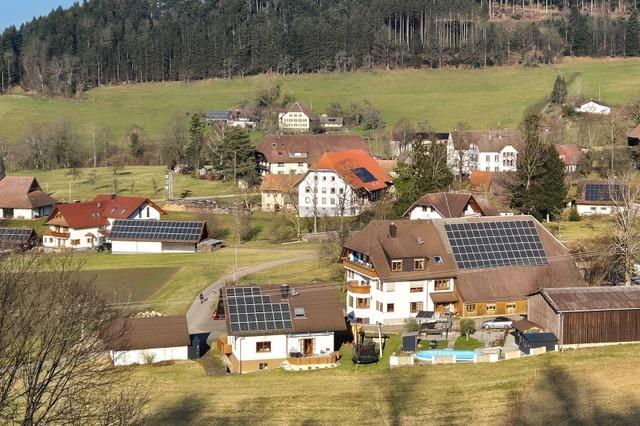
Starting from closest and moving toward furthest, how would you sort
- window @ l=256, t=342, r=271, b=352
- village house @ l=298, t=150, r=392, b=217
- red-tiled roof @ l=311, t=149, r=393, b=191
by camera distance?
window @ l=256, t=342, r=271, b=352 < village house @ l=298, t=150, r=392, b=217 < red-tiled roof @ l=311, t=149, r=393, b=191

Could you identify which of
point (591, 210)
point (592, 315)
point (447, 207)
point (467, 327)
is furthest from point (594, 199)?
point (592, 315)

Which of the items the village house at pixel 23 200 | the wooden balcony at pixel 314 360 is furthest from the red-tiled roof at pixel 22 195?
the wooden balcony at pixel 314 360

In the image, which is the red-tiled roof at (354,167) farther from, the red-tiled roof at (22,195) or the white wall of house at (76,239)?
the red-tiled roof at (22,195)

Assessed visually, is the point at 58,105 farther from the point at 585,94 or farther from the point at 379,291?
the point at 379,291

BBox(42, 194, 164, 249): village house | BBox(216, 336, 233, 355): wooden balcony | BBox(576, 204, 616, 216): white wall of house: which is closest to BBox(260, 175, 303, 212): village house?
BBox(42, 194, 164, 249): village house

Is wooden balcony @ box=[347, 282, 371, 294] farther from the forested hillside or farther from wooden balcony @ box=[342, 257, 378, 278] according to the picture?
the forested hillside

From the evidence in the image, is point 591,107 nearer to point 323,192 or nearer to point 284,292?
point 323,192
